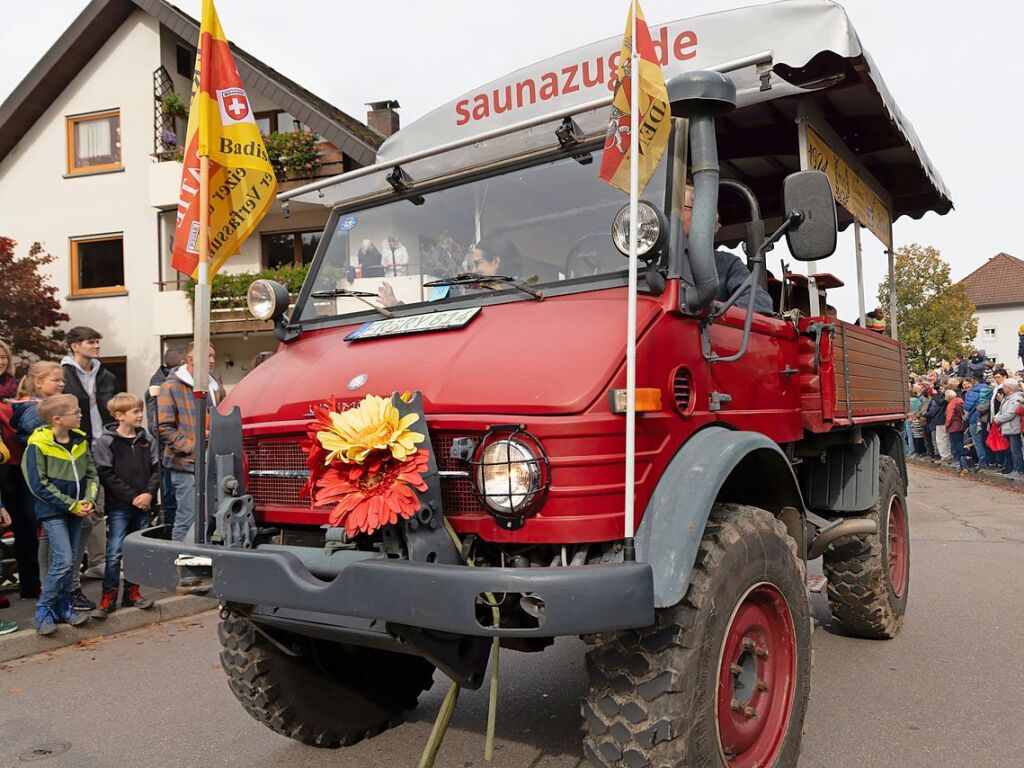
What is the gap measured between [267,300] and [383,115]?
20.9 metres

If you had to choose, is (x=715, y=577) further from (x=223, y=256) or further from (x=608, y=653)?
(x=223, y=256)

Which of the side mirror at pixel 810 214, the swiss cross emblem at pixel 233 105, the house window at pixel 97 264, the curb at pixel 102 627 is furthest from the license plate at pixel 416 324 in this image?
the house window at pixel 97 264

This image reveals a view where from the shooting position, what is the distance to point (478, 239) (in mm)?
3807

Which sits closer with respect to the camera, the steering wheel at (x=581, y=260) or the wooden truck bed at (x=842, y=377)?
the steering wheel at (x=581, y=260)

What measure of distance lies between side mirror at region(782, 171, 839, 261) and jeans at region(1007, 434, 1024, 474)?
13.6 metres

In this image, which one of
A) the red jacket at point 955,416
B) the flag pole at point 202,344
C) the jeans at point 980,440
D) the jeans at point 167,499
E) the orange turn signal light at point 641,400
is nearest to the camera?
the orange turn signal light at point 641,400

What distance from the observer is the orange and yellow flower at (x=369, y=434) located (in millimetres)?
2688

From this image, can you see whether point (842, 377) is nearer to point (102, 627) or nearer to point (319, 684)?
point (319, 684)

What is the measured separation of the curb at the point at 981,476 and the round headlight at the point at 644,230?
1417 centimetres

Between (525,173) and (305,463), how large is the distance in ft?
5.24

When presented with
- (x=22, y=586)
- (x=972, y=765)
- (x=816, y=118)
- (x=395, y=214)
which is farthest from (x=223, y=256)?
(x=22, y=586)

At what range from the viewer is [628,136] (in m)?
3.00

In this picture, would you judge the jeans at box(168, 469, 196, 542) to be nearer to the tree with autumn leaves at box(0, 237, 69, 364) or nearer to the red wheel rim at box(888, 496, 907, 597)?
the red wheel rim at box(888, 496, 907, 597)

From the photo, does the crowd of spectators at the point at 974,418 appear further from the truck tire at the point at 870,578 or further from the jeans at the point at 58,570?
the jeans at the point at 58,570
